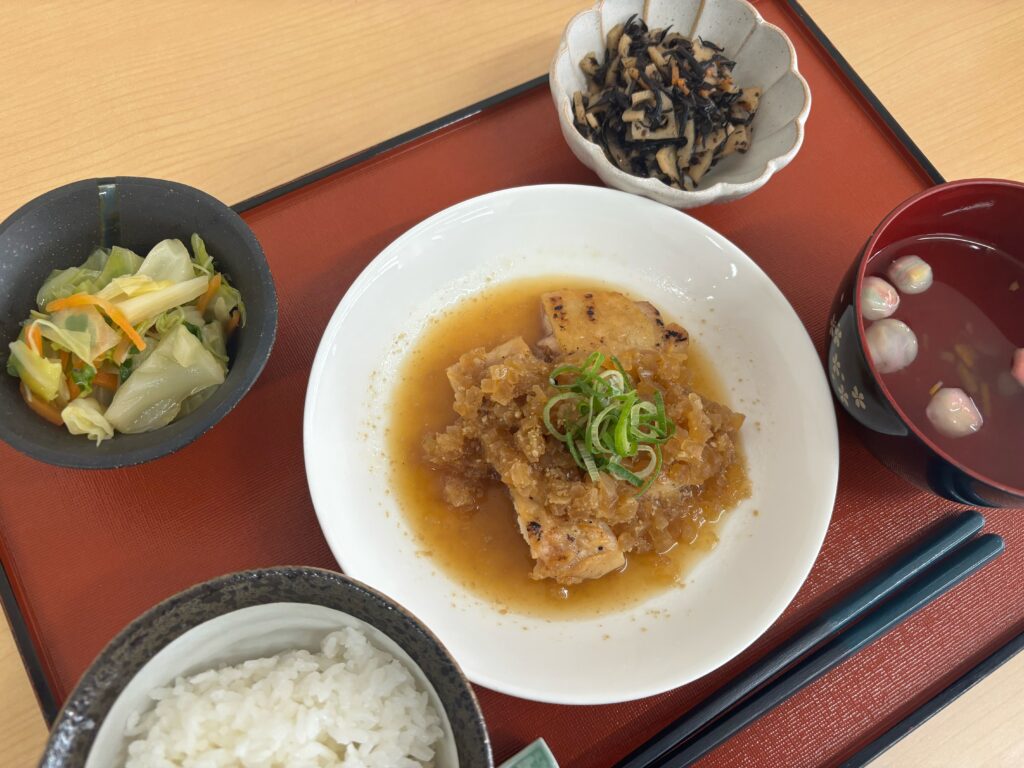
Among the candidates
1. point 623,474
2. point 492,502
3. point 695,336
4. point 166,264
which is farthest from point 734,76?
point 166,264

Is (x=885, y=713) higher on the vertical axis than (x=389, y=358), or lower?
lower

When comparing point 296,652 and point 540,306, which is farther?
point 540,306

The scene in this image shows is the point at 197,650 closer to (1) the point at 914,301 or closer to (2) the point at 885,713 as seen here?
(2) the point at 885,713

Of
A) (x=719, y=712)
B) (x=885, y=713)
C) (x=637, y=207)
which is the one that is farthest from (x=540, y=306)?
(x=885, y=713)

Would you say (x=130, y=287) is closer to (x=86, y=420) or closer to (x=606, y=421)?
(x=86, y=420)

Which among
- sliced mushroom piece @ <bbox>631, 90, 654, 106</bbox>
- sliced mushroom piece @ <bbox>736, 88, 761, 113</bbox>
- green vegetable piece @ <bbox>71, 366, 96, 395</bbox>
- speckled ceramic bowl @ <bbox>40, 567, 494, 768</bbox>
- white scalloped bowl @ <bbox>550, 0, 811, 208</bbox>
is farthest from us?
sliced mushroom piece @ <bbox>736, 88, 761, 113</bbox>

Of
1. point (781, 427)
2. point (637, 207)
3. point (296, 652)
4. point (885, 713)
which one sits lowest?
point (885, 713)

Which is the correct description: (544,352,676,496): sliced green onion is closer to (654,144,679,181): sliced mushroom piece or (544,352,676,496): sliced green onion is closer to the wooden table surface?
(654,144,679,181): sliced mushroom piece

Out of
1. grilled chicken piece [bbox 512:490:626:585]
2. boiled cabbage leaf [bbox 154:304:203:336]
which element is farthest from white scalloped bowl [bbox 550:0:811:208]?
boiled cabbage leaf [bbox 154:304:203:336]
